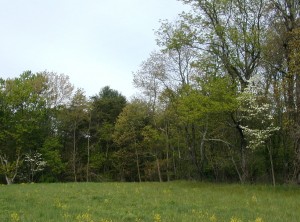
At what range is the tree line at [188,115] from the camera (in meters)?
28.5

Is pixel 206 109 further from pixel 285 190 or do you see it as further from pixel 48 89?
pixel 48 89

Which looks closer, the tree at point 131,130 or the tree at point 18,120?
the tree at point 18,120

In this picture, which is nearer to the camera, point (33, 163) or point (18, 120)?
point (18, 120)

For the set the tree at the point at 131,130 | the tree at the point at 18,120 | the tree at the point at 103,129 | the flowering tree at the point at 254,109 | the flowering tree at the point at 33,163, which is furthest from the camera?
the tree at the point at 103,129

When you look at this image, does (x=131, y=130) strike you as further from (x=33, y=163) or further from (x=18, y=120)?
(x=18, y=120)

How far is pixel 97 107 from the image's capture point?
6488 cm

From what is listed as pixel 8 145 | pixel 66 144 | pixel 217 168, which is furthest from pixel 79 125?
pixel 217 168

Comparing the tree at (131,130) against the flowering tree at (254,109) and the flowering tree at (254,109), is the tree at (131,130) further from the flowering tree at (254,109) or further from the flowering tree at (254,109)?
the flowering tree at (254,109)

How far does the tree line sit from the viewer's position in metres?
28.5

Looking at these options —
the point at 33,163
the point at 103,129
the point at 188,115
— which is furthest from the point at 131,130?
the point at 188,115

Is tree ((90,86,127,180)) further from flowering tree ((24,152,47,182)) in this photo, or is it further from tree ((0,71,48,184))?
tree ((0,71,48,184))

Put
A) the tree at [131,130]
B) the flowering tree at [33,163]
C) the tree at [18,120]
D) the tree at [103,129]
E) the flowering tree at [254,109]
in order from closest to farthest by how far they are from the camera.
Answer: the flowering tree at [254,109] → the tree at [18,120] → the flowering tree at [33,163] → the tree at [131,130] → the tree at [103,129]

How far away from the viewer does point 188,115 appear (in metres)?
30.1

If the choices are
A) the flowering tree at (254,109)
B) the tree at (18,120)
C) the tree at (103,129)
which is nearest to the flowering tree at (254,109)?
the flowering tree at (254,109)
